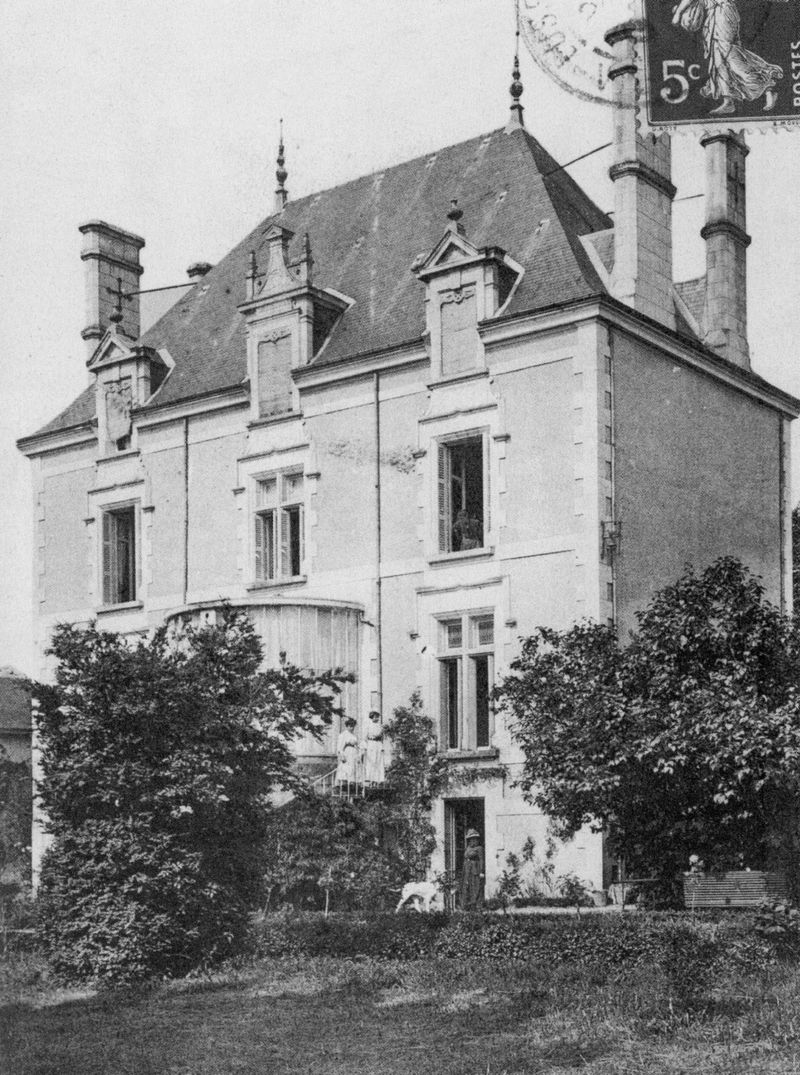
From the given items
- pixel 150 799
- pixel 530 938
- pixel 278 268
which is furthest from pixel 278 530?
pixel 530 938

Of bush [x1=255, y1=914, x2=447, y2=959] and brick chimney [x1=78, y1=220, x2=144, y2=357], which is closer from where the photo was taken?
bush [x1=255, y1=914, x2=447, y2=959]

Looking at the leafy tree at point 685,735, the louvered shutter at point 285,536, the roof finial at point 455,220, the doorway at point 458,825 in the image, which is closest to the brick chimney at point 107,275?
the louvered shutter at point 285,536

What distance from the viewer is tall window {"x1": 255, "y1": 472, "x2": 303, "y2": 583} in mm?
24266

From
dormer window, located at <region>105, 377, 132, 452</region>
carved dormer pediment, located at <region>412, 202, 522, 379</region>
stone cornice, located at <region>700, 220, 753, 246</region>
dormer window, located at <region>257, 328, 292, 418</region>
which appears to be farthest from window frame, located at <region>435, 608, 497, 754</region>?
dormer window, located at <region>105, 377, 132, 452</region>

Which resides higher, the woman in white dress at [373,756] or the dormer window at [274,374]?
the dormer window at [274,374]

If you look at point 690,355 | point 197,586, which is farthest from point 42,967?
point 690,355

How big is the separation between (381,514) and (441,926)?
366 inches

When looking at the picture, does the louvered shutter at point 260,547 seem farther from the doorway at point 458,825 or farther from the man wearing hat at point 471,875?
the man wearing hat at point 471,875

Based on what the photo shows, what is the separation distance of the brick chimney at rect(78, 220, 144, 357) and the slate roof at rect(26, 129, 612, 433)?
85cm

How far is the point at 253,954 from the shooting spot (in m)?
14.4

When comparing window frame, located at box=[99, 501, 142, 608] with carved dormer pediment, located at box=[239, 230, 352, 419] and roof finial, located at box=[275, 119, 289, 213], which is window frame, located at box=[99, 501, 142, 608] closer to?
carved dormer pediment, located at box=[239, 230, 352, 419]

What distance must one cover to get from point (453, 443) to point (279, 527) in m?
3.64

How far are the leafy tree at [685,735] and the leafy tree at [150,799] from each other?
304 centimetres

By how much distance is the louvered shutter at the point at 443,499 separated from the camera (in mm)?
22281
